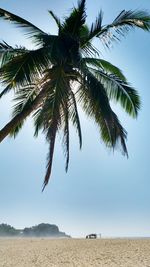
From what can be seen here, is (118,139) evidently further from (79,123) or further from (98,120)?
(79,123)

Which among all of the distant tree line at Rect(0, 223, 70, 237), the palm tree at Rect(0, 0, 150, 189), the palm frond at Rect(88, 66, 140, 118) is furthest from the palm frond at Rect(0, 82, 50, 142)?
the distant tree line at Rect(0, 223, 70, 237)

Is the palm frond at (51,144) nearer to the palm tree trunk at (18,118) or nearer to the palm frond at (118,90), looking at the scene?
the palm tree trunk at (18,118)

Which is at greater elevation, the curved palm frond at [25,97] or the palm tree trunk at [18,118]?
the curved palm frond at [25,97]

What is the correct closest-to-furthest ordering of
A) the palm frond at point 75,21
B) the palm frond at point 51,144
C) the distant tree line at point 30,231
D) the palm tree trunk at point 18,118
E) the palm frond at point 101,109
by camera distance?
the palm tree trunk at point 18,118 < the palm frond at point 51,144 < the palm frond at point 101,109 < the palm frond at point 75,21 < the distant tree line at point 30,231

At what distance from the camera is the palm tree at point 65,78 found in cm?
940

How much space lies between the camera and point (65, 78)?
10039 mm

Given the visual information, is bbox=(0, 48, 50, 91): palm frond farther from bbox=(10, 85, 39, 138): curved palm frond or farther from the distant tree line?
the distant tree line

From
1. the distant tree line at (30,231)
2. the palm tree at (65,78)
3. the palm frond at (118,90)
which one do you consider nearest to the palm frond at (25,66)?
the palm tree at (65,78)

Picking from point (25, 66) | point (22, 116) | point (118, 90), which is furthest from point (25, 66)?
point (118, 90)

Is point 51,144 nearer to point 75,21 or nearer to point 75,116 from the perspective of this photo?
point 75,116

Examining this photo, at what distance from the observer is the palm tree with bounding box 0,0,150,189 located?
940 cm

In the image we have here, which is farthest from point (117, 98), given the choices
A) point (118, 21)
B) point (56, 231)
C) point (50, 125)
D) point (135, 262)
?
point (56, 231)

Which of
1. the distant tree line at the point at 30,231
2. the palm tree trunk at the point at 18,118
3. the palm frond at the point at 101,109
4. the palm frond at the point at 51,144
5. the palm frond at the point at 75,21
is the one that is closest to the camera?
the palm tree trunk at the point at 18,118

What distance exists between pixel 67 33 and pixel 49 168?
3.74 m
